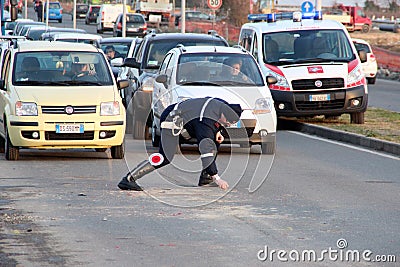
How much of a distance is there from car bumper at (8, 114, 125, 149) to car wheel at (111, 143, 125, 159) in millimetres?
291

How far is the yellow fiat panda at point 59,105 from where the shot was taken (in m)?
15.0

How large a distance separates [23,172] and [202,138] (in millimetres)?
2901

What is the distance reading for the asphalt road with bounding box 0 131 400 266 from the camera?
8594 millimetres

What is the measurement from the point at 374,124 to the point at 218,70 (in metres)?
5.63

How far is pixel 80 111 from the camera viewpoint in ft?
49.7

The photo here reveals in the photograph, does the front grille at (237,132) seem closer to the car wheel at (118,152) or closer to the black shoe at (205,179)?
the black shoe at (205,179)

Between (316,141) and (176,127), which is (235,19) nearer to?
(316,141)

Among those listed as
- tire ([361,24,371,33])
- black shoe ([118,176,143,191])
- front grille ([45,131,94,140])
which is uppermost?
black shoe ([118,176,143,191])

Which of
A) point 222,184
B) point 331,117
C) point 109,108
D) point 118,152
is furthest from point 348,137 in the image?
point 222,184

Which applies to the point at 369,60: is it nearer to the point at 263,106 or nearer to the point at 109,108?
the point at 263,106

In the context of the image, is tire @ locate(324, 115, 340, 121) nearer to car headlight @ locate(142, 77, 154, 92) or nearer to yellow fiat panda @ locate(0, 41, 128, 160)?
car headlight @ locate(142, 77, 154, 92)

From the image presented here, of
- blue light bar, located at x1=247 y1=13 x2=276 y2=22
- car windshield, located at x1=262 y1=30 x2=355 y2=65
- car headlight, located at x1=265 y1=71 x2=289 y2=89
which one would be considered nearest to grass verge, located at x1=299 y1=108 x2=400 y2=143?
car headlight, located at x1=265 y1=71 x2=289 y2=89

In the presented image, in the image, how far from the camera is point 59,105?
15070mm

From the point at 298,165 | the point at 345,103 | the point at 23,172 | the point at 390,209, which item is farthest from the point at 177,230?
the point at 345,103
